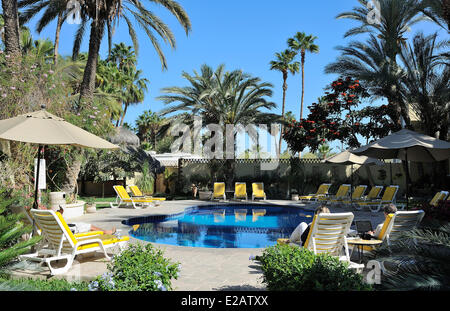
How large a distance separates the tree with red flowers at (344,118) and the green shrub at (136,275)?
53.0 feet

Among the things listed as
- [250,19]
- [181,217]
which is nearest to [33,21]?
[250,19]

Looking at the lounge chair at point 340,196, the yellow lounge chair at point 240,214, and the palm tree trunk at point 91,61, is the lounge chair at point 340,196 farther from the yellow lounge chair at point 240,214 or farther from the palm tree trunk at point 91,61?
the palm tree trunk at point 91,61

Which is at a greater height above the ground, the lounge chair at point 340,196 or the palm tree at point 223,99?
the palm tree at point 223,99

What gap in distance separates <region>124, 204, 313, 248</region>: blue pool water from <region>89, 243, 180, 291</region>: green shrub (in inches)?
225

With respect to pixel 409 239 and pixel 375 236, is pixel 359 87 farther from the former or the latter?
pixel 409 239

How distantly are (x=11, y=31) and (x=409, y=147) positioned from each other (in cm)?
1135

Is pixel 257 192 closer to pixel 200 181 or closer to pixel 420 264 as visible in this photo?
pixel 200 181

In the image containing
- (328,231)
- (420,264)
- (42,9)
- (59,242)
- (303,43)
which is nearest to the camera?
(420,264)

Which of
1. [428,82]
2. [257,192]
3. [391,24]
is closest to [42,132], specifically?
[257,192]

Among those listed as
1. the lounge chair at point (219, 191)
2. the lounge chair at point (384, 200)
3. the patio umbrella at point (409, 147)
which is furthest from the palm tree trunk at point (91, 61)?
the lounge chair at point (384, 200)

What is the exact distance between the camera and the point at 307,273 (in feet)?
9.87

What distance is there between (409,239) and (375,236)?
2.40 metres

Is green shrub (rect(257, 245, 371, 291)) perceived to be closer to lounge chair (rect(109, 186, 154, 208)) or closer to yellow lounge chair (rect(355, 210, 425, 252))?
yellow lounge chair (rect(355, 210, 425, 252))

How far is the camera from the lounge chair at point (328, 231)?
5094 millimetres
